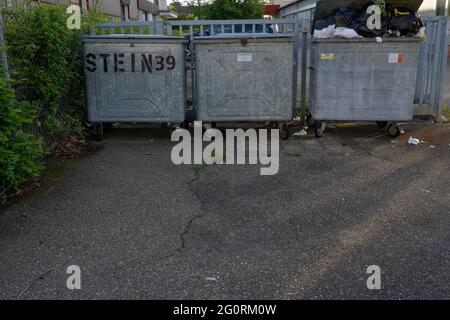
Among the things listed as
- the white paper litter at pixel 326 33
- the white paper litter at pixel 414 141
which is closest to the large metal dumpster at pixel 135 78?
the white paper litter at pixel 326 33

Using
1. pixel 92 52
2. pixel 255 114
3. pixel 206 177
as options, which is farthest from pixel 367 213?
pixel 92 52

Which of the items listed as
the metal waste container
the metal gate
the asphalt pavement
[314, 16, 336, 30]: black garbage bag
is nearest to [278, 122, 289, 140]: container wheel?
the metal waste container

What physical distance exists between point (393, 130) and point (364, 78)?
93cm

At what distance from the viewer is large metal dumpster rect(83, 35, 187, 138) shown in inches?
252

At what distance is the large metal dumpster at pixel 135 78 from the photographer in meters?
6.39

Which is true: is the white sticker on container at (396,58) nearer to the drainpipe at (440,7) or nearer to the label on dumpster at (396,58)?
the label on dumpster at (396,58)

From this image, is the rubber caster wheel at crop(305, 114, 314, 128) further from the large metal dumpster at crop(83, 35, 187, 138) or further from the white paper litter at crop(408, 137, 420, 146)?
the large metal dumpster at crop(83, 35, 187, 138)

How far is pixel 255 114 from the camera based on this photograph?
6605 millimetres

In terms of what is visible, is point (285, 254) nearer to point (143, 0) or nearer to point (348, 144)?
point (348, 144)

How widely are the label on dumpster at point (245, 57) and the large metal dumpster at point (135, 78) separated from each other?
2.61 feet

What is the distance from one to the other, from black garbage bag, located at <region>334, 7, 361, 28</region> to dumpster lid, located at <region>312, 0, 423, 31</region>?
0.70ft

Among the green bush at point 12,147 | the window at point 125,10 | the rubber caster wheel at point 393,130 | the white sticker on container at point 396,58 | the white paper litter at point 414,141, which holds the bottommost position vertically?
the white paper litter at point 414,141
